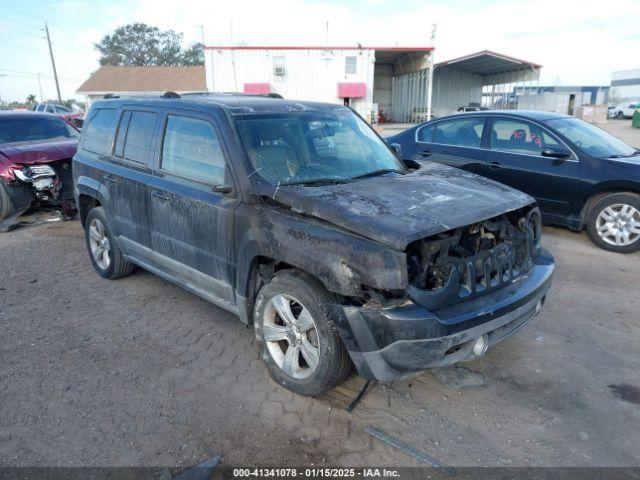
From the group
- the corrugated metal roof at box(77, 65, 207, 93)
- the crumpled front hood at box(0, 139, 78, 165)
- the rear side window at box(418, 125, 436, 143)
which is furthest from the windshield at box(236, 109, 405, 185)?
the corrugated metal roof at box(77, 65, 207, 93)

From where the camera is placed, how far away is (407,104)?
123 feet

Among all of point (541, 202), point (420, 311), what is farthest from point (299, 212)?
Result: point (541, 202)

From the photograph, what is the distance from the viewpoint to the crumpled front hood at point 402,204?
2695 mm

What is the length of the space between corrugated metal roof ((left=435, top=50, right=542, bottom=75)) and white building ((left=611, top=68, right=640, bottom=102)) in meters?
53.9

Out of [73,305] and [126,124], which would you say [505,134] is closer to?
[126,124]

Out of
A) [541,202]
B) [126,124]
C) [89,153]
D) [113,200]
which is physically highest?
[126,124]

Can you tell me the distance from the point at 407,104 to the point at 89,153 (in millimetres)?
34974

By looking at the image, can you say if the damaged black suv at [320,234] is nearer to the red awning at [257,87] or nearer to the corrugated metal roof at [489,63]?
the red awning at [257,87]

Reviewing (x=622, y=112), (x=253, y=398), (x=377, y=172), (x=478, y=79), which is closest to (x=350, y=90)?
(x=478, y=79)

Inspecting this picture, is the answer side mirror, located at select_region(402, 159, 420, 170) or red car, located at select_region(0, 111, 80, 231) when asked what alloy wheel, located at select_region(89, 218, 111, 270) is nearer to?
red car, located at select_region(0, 111, 80, 231)

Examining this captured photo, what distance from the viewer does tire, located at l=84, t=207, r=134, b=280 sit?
5055mm

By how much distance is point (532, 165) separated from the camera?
21.5 feet

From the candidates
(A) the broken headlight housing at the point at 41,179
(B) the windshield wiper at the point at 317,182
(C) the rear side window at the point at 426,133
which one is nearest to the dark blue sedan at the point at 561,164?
(C) the rear side window at the point at 426,133

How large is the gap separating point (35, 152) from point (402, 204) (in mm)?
6925
